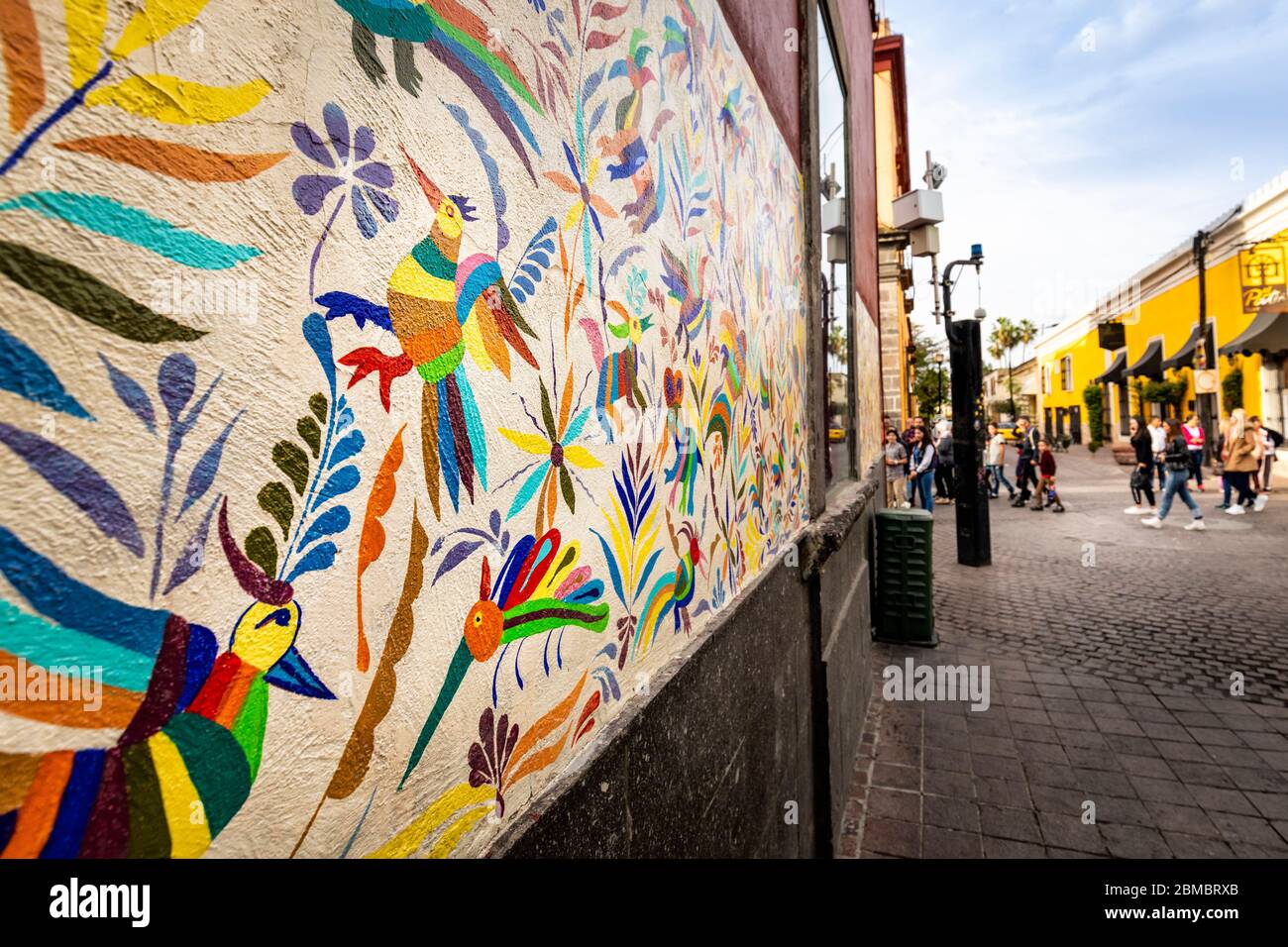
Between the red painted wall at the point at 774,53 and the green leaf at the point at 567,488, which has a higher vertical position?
the red painted wall at the point at 774,53

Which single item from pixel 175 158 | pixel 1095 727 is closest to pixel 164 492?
pixel 175 158

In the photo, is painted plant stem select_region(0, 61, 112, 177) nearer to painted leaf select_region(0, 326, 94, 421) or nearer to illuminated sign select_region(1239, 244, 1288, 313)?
painted leaf select_region(0, 326, 94, 421)

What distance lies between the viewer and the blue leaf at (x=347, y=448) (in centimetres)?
63

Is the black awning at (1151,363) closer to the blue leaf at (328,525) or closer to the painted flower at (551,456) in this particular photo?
the painted flower at (551,456)

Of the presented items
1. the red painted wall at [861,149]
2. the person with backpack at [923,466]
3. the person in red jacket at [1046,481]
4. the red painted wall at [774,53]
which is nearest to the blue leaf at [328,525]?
the red painted wall at [774,53]

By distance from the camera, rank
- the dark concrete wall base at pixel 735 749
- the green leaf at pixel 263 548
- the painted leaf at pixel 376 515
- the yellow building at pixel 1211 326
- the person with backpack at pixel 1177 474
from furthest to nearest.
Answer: the yellow building at pixel 1211 326
the person with backpack at pixel 1177 474
the dark concrete wall base at pixel 735 749
the painted leaf at pixel 376 515
the green leaf at pixel 263 548

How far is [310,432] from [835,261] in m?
5.38

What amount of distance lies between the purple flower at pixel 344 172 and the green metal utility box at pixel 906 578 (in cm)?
587

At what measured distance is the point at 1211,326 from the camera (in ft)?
68.8

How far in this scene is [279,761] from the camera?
587mm

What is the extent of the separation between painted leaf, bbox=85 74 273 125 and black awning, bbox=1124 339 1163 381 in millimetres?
32487

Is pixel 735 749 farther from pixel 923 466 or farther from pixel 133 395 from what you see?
pixel 923 466
